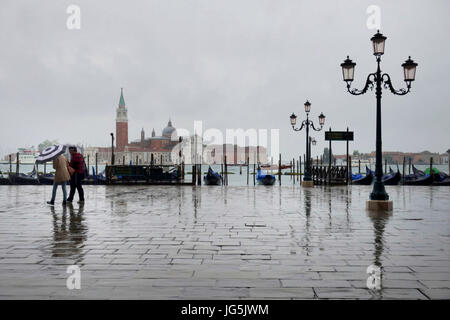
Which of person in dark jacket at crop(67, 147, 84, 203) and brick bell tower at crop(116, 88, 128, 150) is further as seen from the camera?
brick bell tower at crop(116, 88, 128, 150)

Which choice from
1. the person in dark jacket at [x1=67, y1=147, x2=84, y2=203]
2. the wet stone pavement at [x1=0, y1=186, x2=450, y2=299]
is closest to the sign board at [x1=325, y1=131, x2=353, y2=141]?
the wet stone pavement at [x1=0, y1=186, x2=450, y2=299]

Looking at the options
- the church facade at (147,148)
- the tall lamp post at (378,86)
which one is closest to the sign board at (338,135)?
the tall lamp post at (378,86)

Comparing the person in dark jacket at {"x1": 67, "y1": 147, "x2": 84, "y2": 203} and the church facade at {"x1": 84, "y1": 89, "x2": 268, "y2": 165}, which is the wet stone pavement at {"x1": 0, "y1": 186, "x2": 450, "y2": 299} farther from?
the church facade at {"x1": 84, "y1": 89, "x2": 268, "y2": 165}

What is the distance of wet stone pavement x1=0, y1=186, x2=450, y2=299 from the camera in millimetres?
3803

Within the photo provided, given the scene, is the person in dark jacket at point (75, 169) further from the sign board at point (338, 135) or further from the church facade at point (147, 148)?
the church facade at point (147, 148)

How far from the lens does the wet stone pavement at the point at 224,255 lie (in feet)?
12.5

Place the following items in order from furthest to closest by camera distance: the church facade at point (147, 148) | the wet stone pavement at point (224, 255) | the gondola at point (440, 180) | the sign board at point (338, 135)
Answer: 1. the church facade at point (147, 148)
2. the gondola at point (440, 180)
3. the sign board at point (338, 135)
4. the wet stone pavement at point (224, 255)

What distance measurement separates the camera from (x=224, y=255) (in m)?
5.28

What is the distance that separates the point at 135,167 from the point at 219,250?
65.4ft

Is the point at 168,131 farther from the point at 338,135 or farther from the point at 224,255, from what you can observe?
the point at 224,255

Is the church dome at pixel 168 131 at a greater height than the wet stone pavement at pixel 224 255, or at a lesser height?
greater

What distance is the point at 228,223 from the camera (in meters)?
8.22

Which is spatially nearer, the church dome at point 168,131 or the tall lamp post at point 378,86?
the tall lamp post at point 378,86
